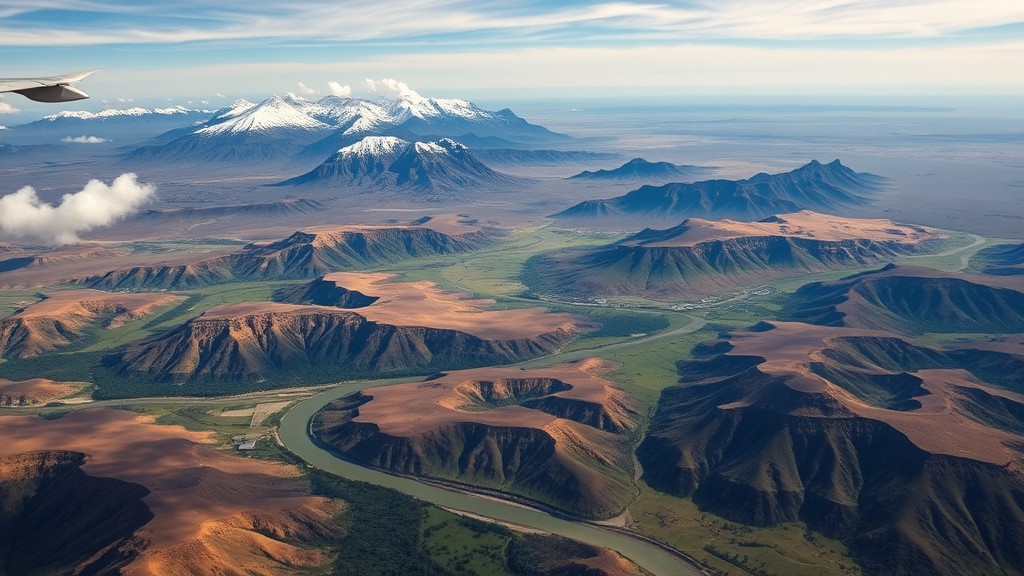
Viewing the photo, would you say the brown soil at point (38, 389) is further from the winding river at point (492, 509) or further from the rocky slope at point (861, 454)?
the rocky slope at point (861, 454)

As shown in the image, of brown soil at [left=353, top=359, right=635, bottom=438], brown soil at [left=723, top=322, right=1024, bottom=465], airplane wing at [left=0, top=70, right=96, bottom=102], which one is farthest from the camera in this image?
brown soil at [left=353, top=359, right=635, bottom=438]

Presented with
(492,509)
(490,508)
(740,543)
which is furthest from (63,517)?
(740,543)

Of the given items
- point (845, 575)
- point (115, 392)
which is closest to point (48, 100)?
point (845, 575)

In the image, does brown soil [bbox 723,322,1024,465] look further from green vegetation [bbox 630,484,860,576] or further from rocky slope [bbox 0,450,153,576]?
rocky slope [bbox 0,450,153,576]

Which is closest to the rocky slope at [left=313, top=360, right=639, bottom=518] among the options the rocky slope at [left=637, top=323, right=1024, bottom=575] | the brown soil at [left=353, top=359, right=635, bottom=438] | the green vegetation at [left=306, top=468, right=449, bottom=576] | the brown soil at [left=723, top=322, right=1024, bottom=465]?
the brown soil at [left=353, top=359, right=635, bottom=438]

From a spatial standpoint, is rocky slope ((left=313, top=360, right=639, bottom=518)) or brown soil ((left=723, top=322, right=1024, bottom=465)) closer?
brown soil ((left=723, top=322, right=1024, bottom=465))

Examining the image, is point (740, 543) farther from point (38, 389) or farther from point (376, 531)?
point (38, 389)

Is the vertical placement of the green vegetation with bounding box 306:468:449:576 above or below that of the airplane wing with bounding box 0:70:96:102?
below
